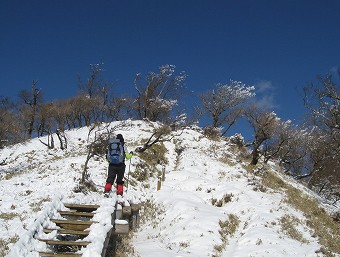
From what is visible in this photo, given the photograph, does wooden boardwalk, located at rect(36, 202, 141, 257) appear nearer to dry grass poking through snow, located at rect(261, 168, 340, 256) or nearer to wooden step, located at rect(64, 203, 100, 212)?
wooden step, located at rect(64, 203, 100, 212)

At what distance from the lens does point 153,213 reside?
16.3 metres

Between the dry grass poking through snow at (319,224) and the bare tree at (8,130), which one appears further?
the bare tree at (8,130)

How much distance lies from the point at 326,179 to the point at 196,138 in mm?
12769

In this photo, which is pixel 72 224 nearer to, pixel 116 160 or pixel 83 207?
pixel 83 207

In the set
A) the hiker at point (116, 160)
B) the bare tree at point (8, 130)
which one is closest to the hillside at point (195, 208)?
the hiker at point (116, 160)

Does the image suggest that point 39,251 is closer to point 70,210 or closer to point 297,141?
point 70,210

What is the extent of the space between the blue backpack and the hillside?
1.43m

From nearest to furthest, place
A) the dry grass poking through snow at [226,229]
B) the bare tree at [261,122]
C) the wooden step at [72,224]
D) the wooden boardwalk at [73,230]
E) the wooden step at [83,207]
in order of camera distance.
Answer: the wooden boardwalk at [73,230]
the wooden step at [72,224]
the wooden step at [83,207]
the dry grass poking through snow at [226,229]
the bare tree at [261,122]

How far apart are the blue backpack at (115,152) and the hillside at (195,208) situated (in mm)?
1430

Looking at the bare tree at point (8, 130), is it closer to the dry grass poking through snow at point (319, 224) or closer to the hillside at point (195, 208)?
the hillside at point (195, 208)

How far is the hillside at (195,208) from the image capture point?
11.6 m

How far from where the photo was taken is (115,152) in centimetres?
1295

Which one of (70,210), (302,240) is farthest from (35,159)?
(302,240)

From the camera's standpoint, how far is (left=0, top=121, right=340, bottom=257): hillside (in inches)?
456
